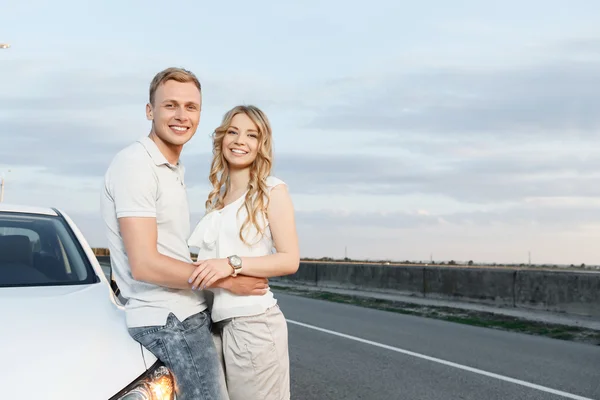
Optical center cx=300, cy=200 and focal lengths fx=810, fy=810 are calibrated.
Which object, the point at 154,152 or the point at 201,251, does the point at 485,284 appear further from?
the point at 154,152

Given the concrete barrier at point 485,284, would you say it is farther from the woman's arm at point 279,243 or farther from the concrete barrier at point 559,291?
the woman's arm at point 279,243

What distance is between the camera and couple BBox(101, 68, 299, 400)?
3293 mm

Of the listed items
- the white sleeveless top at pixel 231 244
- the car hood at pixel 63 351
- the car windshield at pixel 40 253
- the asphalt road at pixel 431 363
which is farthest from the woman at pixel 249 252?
the asphalt road at pixel 431 363

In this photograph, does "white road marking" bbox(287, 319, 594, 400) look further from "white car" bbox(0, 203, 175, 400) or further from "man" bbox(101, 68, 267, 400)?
"man" bbox(101, 68, 267, 400)

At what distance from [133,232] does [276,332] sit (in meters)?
0.75

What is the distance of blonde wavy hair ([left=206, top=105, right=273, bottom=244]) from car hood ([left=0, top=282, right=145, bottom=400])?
0.69 meters

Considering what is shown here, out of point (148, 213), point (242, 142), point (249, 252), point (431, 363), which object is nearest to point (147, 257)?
point (148, 213)

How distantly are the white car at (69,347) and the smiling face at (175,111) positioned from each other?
84 cm

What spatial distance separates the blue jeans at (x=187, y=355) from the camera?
3.25m

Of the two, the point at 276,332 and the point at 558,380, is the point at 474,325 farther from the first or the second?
the point at 276,332

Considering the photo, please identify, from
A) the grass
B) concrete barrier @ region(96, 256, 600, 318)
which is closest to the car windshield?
the grass

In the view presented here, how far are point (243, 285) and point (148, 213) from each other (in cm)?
50

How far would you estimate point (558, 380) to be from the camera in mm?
8719

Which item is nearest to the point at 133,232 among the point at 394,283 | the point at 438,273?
the point at 438,273
